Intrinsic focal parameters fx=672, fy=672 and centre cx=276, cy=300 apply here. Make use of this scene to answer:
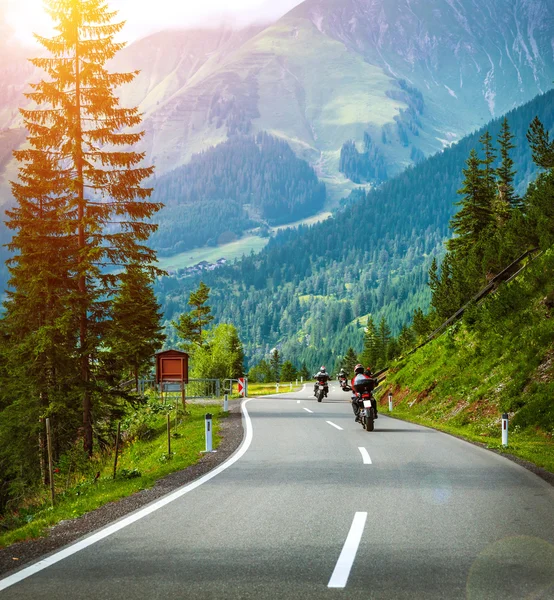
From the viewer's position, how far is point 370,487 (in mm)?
10461

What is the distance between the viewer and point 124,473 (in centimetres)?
1355

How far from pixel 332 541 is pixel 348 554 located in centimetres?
52

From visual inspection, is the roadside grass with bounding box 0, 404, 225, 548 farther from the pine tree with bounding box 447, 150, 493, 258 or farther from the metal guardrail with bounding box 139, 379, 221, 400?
the pine tree with bounding box 447, 150, 493, 258

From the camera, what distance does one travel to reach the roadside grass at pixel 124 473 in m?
9.77

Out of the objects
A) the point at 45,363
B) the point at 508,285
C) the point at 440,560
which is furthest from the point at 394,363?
the point at 440,560

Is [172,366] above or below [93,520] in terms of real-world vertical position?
above

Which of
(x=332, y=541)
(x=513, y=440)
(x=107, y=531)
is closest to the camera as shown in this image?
(x=332, y=541)

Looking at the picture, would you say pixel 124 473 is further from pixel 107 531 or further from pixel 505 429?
pixel 505 429

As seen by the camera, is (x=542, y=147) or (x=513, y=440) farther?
(x=542, y=147)

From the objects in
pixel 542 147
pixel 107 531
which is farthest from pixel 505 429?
pixel 542 147

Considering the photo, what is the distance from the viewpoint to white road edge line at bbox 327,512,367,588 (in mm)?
5668

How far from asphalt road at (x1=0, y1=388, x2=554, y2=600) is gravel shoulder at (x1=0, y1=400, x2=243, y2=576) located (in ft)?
1.41

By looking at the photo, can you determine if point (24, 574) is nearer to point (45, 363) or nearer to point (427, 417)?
point (45, 363)

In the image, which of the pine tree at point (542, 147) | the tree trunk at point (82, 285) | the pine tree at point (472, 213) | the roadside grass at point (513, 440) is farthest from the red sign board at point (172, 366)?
the pine tree at point (472, 213)
